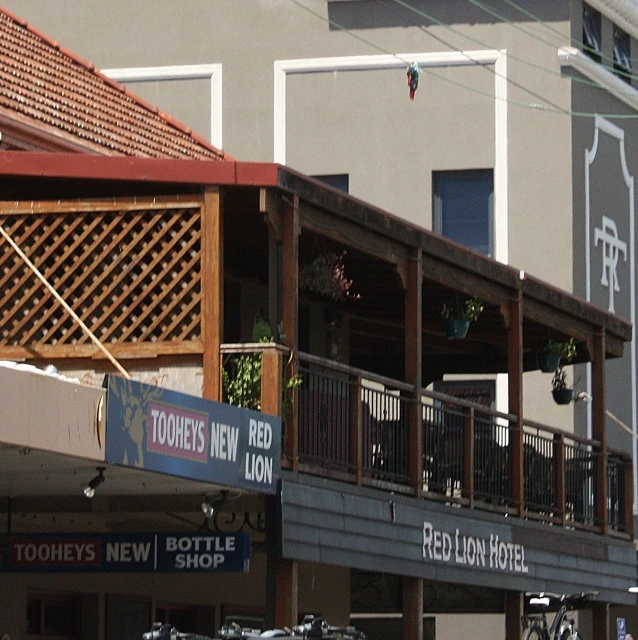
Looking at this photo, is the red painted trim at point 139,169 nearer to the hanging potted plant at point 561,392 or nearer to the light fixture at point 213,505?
the light fixture at point 213,505

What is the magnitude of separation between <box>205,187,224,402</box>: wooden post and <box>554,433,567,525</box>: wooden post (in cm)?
696

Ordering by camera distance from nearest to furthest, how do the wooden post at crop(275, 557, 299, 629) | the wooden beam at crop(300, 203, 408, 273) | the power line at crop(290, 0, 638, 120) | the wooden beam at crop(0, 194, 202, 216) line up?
the wooden post at crop(275, 557, 299, 629), the wooden beam at crop(0, 194, 202, 216), the wooden beam at crop(300, 203, 408, 273), the power line at crop(290, 0, 638, 120)

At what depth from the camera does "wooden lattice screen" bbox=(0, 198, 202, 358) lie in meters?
14.9

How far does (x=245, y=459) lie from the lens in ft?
46.8

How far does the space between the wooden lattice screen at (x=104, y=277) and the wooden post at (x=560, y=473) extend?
6911 millimetres

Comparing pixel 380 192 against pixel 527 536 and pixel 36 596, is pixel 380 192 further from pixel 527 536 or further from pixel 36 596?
pixel 36 596

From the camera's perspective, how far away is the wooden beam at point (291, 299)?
1507 cm

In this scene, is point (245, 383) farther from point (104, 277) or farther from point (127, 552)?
point (127, 552)

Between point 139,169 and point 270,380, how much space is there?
191 cm

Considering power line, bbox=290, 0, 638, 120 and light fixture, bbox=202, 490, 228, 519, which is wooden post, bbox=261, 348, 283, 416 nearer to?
light fixture, bbox=202, 490, 228, 519


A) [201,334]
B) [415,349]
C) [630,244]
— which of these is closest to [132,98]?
[415,349]

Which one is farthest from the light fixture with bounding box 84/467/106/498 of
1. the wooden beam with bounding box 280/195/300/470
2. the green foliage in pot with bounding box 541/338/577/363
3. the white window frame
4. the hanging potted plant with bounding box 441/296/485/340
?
the white window frame

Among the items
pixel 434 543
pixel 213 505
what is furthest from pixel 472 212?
pixel 213 505

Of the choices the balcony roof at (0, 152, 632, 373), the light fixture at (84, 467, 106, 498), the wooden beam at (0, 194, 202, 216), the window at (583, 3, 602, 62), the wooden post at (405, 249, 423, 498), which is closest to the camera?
the light fixture at (84, 467, 106, 498)
